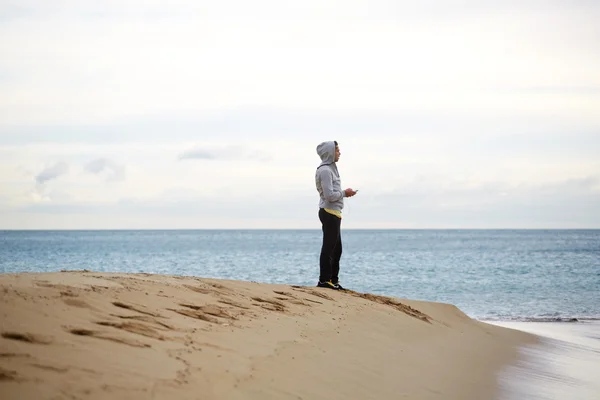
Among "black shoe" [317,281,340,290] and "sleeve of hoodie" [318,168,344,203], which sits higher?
"sleeve of hoodie" [318,168,344,203]

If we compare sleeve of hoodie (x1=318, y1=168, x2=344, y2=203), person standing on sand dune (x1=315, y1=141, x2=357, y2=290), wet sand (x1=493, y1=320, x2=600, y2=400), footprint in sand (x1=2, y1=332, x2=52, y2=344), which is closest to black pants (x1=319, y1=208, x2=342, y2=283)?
person standing on sand dune (x1=315, y1=141, x2=357, y2=290)

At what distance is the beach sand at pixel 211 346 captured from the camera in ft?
13.6

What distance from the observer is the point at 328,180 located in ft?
32.0

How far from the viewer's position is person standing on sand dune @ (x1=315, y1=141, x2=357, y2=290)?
9734mm

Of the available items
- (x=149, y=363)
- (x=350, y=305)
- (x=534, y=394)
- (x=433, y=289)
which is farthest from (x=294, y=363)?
(x=433, y=289)

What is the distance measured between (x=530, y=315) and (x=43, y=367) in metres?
15.2

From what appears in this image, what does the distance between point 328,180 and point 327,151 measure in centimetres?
48

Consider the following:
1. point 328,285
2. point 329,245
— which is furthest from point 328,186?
point 328,285

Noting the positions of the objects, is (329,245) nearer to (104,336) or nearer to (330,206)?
(330,206)

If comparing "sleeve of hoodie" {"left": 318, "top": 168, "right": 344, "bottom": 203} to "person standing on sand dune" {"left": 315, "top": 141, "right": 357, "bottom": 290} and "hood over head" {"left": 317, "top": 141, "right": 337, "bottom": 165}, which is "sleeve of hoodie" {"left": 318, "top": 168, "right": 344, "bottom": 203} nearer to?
"person standing on sand dune" {"left": 315, "top": 141, "right": 357, "bottom": 290}

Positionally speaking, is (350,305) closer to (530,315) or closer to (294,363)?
(294,363)

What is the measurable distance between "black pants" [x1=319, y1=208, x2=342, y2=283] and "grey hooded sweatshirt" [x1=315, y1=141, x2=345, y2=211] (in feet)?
0.54

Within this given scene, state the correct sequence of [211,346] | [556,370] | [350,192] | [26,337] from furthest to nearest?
1. [350,192]
2. [556,370]
3. [211,346]
4. [26,337]

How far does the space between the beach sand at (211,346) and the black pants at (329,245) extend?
102 centimetres
